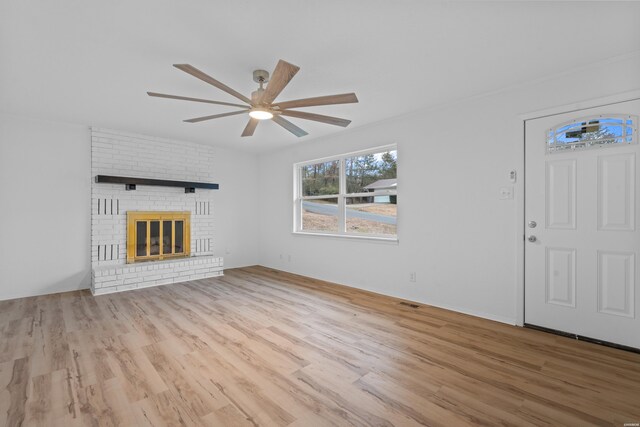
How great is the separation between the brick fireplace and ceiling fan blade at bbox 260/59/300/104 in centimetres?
361

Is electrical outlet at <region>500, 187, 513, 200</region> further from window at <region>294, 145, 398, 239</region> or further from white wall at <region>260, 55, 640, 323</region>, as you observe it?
window at <region>294, 145, 398, 239</region>

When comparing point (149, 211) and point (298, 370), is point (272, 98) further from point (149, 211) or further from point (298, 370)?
point (149, 211)

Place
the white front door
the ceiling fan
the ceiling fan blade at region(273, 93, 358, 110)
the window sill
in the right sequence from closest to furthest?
1. the ceiling fan
2. the ceiling fan blade at region(273, 93, 358, 110)
3. the white front door
4. the window sill

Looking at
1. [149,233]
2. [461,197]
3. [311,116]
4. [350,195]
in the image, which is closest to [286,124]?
[311,116]

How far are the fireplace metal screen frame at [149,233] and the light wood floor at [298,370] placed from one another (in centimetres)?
140

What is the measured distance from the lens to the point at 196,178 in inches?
223

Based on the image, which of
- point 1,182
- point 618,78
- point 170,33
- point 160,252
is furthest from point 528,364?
point 1,182

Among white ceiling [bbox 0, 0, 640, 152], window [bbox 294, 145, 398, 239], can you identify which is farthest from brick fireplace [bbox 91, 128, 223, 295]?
window [bbox 294, 145, 398, 239]

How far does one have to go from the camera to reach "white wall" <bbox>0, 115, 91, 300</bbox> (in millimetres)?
4004

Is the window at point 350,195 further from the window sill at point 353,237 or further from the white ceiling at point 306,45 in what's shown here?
the white ceiling at point 306,45

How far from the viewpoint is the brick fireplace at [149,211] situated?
4594mm

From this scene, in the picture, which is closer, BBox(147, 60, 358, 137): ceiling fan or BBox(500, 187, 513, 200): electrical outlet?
BBox(147, 60, 358, 137): ceiling fan

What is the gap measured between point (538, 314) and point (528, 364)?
90cm

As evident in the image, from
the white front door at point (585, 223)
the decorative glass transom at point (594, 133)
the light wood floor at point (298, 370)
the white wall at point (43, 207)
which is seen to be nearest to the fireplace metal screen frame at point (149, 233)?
the white wall at point (43, 207)
